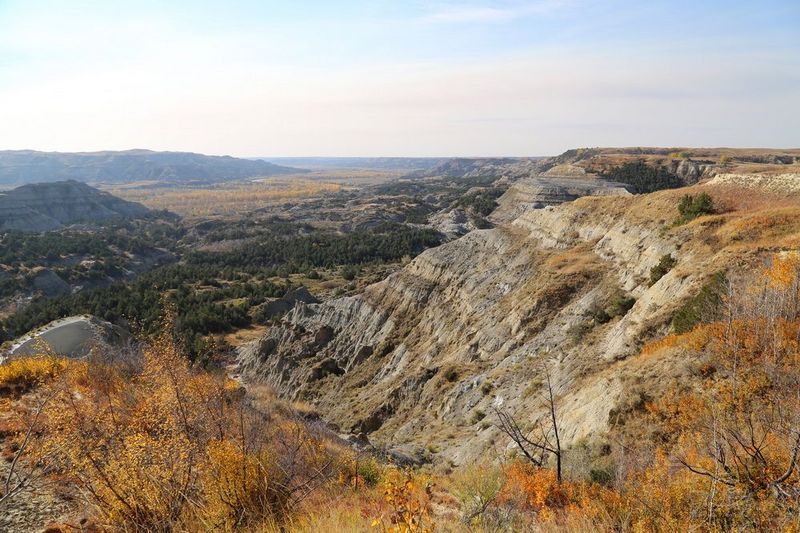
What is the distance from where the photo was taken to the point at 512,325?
25.0 metres

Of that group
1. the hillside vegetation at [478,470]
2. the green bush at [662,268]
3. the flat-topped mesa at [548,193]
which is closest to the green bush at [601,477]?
the hillside vegetation at [478,470]

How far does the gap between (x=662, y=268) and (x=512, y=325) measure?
810cm

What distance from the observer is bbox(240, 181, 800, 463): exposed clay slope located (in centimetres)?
1684

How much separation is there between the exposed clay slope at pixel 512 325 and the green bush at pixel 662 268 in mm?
370

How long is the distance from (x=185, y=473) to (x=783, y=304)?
51.5ft

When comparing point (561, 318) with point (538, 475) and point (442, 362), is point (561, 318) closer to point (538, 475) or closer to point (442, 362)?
point (442, 362)

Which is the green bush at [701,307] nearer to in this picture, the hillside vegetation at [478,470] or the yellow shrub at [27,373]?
the hillside vegetation at [478,470]

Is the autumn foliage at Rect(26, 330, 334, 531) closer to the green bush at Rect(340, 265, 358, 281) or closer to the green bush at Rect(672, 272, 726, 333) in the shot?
the green bush at Rect(672, 272, 726, 333)

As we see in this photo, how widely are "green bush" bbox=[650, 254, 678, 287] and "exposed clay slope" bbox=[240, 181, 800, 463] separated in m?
0.37

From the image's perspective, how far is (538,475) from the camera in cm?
967

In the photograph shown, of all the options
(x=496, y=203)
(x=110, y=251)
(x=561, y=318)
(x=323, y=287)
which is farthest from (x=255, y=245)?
(x=561, y=318)

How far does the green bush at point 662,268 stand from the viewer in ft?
67.6

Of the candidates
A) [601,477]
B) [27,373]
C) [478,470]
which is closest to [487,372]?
[601,477]

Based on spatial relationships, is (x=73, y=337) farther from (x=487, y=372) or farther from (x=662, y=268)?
(x=662, y=268)
